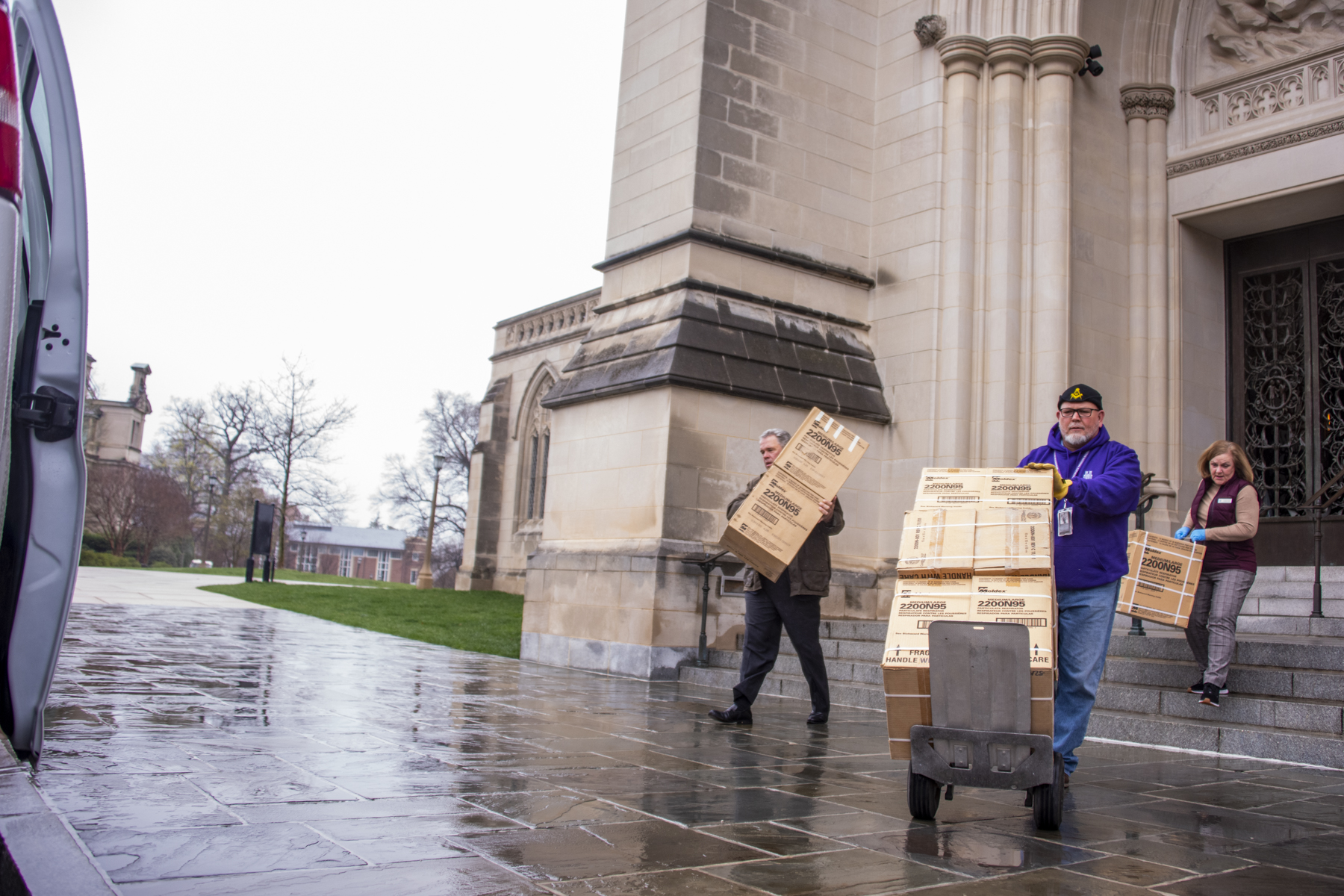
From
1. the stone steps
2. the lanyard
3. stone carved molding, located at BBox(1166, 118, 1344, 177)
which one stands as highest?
stone carved molding, located at BBox(1166, 118, 1344, 177)

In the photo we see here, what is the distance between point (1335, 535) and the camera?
1046 centimetres

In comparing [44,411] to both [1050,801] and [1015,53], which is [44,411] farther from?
[1015,53]

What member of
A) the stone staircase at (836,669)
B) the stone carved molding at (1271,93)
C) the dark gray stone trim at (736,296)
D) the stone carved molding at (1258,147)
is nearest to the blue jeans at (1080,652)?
the stone staircase at (836,669)

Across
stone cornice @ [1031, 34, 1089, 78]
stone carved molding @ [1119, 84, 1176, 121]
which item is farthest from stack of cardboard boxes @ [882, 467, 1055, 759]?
stone carved molding @ [1119, 84, 1176, 121]

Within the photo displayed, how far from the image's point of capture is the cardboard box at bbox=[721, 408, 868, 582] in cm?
640

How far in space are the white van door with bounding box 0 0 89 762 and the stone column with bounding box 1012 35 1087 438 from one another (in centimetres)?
938

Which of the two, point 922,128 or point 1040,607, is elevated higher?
point 922,128

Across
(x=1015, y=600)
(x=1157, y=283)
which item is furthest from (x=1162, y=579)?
(x=1157, y=283)

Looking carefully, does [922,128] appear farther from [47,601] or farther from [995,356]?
[47,601]

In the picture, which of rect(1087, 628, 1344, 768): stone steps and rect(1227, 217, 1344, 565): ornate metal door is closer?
rect(1087, 628, 1344, 768): stone steps

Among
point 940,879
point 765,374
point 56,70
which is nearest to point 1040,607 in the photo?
point 940,879

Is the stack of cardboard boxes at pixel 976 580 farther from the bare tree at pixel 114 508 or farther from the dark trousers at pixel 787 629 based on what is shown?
the bare tree at pixel 114 508

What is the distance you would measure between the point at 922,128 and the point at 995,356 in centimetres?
269

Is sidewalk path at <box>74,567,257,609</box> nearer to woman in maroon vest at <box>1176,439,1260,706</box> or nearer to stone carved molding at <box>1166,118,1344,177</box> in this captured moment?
woman in maroon vest at <box>1176,439,1260,706</box>
